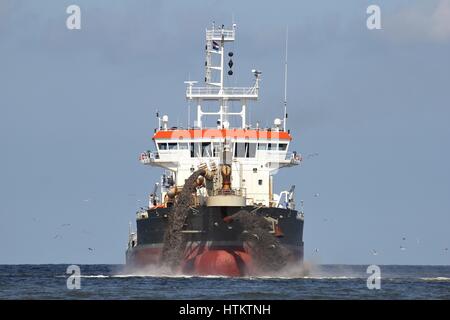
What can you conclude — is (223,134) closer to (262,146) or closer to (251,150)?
(251,150)

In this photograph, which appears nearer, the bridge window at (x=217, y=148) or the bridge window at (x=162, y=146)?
the bridge window at (x=217, y=148)

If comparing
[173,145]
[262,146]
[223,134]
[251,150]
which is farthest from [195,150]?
[262,146]

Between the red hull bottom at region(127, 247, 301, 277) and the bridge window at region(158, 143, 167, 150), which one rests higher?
the bridge window at region(158, 143, 167, 150)

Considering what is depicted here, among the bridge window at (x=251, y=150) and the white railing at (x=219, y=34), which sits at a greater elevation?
the white railing at (x=219, y=34)

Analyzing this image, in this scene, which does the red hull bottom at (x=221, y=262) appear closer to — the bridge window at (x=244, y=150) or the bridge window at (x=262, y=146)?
the bridge window at (x=244, y=150)

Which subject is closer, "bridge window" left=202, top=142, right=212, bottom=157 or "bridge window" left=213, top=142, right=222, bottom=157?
"bridge window" left=213, top=142, right=222, bottom=157

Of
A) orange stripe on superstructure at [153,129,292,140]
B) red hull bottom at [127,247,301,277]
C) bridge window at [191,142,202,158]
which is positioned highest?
orange stripe on superstructure at [153,129,292,140]

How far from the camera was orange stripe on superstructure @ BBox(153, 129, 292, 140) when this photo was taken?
90000 mm

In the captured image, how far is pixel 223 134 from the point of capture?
89625mm

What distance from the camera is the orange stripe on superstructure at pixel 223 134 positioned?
295 ft

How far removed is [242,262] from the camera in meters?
81.7

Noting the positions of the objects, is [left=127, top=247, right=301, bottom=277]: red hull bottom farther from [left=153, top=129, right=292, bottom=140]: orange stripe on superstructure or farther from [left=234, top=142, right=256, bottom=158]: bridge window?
[left=153, top=129, right=292, bottom=140]: orange stripe on superstructure
